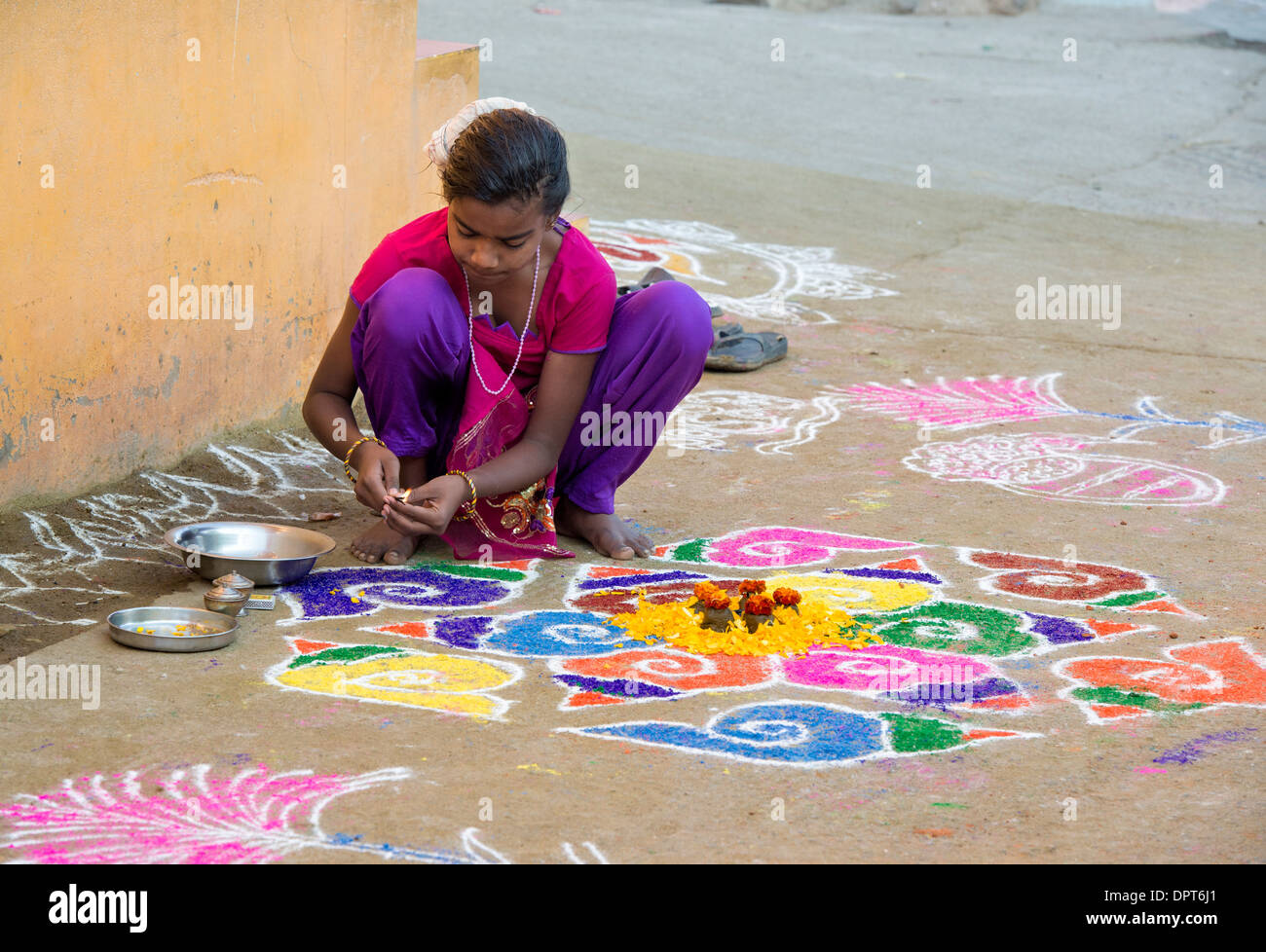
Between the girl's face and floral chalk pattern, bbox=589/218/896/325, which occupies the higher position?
the girl's face

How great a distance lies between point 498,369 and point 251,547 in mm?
660

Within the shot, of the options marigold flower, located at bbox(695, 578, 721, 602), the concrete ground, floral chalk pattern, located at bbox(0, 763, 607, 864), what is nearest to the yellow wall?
the concrete ground

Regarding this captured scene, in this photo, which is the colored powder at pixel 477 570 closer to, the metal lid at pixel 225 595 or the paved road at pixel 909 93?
the metal lid at pixel 225 595

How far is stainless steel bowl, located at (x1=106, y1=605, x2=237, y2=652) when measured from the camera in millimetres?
2658

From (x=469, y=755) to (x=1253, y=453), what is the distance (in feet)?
9.45

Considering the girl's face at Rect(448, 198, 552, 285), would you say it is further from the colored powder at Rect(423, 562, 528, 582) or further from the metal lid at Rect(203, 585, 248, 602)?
the metal lid at Rect(203, 585, 248, 602)

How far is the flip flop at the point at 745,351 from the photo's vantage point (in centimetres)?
499

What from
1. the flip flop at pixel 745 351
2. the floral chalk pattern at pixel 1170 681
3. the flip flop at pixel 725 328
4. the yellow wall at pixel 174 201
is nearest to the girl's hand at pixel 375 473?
the yellow wall at pixel 174 201

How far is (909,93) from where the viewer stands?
11188mm

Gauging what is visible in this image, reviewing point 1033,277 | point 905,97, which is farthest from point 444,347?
point 905,97

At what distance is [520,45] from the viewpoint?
37.2 feet

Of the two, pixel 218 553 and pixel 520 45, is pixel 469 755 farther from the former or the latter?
pixel 520 45

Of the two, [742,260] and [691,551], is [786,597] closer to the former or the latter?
[691,551]

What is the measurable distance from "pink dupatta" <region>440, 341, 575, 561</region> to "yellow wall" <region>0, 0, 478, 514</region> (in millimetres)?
861
